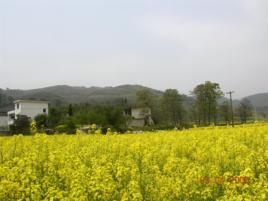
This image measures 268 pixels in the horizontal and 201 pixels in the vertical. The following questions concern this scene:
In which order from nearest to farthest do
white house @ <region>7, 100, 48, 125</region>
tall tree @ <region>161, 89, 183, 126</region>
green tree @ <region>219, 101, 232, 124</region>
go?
1. tall tree @ <region>161, 89, 183, 126</region>
2. white house @ <region>7, 100, 48, 125</region>
3. green tree @ <region>219, 101, 232, 124</region>

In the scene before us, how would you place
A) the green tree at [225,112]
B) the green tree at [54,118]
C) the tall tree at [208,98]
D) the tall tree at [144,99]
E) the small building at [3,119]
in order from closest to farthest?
the green tree at [54,118] → the tall tree at [208,98] → the green tree at [225,112] → the tall tree at [144,99] → the small building at [3,119]

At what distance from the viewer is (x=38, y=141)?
43.4 ft

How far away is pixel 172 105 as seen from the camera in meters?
81.1

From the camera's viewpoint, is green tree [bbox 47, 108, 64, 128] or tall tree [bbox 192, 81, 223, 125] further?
tall tree [bbox 192, 81, 223, 125]

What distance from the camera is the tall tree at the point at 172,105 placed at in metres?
80.9

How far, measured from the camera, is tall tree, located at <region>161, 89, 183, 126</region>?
80.9 m

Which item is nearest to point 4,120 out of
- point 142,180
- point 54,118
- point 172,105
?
point 172,105

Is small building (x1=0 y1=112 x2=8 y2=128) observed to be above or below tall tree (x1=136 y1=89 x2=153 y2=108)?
below

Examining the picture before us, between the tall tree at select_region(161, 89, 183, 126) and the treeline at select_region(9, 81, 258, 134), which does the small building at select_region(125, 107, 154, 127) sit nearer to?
the treeline at select_region(9, 81, 258, 134)

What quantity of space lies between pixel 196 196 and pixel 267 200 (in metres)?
1.25

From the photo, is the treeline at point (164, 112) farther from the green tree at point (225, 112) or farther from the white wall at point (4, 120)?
the white wall at point (4, 120)
